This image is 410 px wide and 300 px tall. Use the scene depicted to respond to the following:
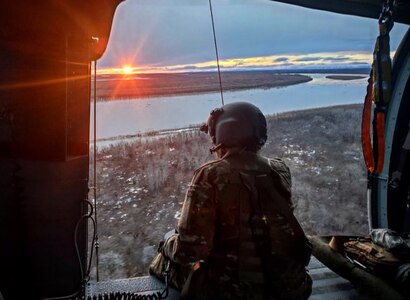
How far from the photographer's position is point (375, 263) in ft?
6.66

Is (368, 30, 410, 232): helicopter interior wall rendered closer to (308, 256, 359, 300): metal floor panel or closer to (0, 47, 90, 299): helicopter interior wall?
(308, 256, 359, 300): metal floor panel

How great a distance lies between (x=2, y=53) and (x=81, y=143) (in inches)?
21.8

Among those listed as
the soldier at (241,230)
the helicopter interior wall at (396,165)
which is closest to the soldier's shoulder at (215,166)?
the soldier at (241,230)

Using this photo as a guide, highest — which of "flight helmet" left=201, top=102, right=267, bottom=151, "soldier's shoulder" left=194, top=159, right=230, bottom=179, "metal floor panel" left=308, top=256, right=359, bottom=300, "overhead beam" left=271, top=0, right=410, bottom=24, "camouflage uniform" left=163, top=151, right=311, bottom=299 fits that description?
"overhead beam" left=271, top=0, right=410, bottom=24

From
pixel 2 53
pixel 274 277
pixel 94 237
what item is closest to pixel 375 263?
pixel 274 277

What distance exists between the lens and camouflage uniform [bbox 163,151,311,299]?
58.3 inches

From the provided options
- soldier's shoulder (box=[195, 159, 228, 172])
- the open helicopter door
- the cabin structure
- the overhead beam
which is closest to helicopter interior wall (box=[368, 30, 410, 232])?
the open helicopter door

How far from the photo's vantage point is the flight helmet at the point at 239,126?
5.17 ft

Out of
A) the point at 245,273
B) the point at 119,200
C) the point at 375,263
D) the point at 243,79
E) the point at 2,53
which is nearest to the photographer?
the point at 245,273

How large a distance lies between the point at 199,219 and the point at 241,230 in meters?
0.17

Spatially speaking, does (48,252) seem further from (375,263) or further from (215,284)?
(375,263)

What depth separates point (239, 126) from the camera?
1574mm

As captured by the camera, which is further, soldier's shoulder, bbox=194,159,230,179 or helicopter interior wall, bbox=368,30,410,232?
helicopter interior wall, bbox=368,30,410,232

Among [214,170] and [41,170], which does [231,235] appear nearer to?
[214,170]
